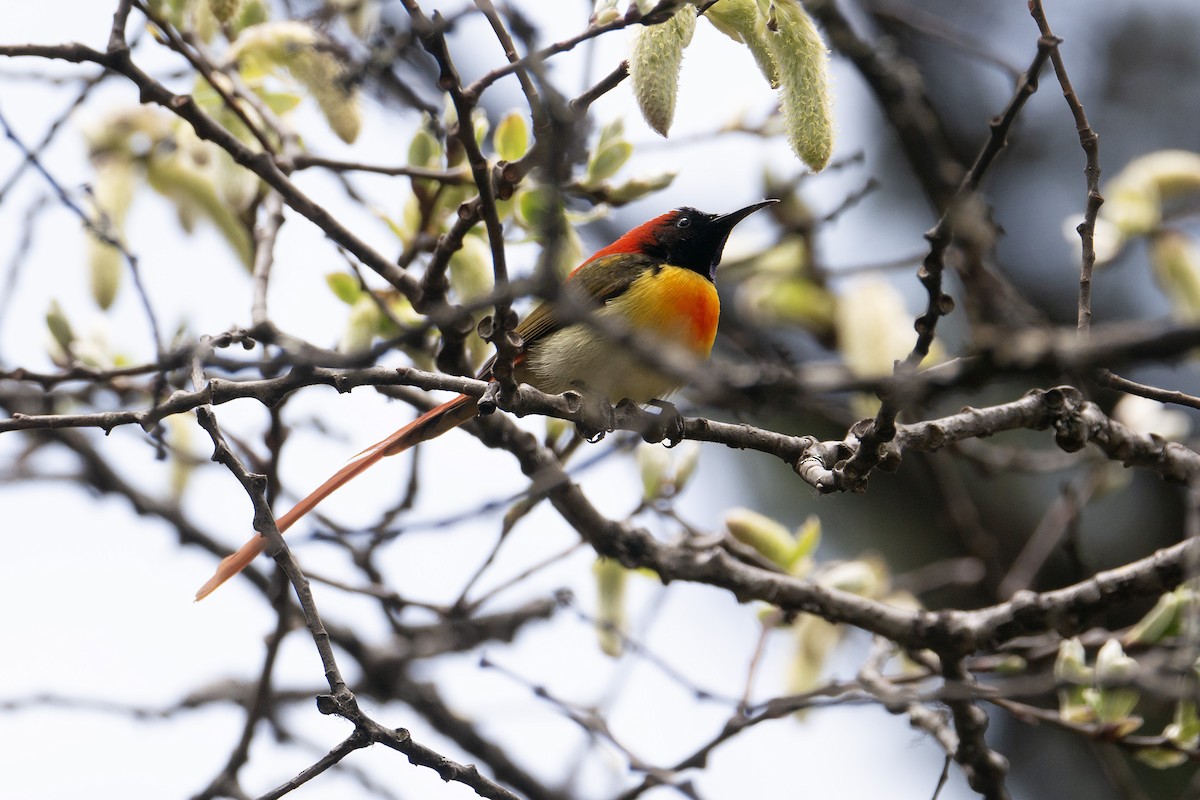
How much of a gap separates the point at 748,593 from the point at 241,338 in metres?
1.80

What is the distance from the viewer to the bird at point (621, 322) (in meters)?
3.69

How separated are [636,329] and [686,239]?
1101 millimetres

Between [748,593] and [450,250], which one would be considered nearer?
[450,250]

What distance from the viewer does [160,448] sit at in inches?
141

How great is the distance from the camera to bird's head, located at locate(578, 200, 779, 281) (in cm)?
480

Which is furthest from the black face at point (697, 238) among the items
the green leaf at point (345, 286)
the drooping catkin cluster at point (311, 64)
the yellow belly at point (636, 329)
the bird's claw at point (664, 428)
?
the drooping catkin cluster at point (311, 64)

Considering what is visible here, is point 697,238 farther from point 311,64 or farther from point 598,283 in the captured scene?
point 311,64

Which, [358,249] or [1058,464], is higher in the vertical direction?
[1058,464]

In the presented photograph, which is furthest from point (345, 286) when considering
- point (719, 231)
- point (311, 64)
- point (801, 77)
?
point (719, 231)

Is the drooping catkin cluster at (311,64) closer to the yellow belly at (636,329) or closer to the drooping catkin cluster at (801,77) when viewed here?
the yellow belly at (636,329)

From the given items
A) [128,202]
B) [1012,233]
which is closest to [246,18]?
[128,202]

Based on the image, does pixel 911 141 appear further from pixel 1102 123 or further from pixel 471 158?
pixel 1102 123

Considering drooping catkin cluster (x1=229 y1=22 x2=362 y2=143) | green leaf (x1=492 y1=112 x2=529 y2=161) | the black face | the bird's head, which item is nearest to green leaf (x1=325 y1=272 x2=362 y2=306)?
drooping catkin cluster (x1=229 y1=22 x2=362 y2=143)

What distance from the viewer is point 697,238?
4852mm
